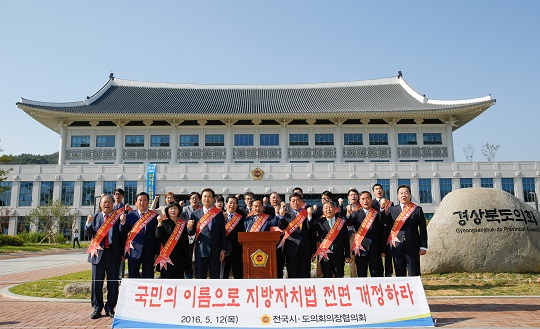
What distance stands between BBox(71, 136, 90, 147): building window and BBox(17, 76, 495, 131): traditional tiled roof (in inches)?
80.6

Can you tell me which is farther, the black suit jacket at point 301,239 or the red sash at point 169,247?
the black suit jacket at point 301,239

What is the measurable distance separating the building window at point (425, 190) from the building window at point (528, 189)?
6368mm

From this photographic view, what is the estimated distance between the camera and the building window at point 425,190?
28109 millimetres

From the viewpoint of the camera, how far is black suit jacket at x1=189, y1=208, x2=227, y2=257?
20.7ft

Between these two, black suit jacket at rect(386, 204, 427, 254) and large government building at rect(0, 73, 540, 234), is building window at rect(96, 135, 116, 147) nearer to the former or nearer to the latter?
large government building at rect(0, 73, 540, 234)

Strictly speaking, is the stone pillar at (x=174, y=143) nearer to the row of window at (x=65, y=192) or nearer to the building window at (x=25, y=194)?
the row of window at (x=65, y=192)

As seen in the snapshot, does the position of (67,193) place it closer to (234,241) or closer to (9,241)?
(9,241)

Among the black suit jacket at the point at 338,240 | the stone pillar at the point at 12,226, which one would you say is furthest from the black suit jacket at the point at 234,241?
the stone pillar at the point at 12,226

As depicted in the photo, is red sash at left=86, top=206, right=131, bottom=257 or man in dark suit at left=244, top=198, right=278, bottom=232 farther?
man in dark suit at left=244, top=198, right=278, bottom=232

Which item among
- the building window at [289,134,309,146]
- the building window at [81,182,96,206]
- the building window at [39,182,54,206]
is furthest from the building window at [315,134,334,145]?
the building window at [39,182,54,206]

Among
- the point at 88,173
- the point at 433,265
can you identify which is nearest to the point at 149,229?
the point at 433,265

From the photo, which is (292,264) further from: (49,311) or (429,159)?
(429,159)

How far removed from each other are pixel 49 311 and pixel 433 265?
25.2ft

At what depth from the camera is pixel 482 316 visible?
5684 mm
